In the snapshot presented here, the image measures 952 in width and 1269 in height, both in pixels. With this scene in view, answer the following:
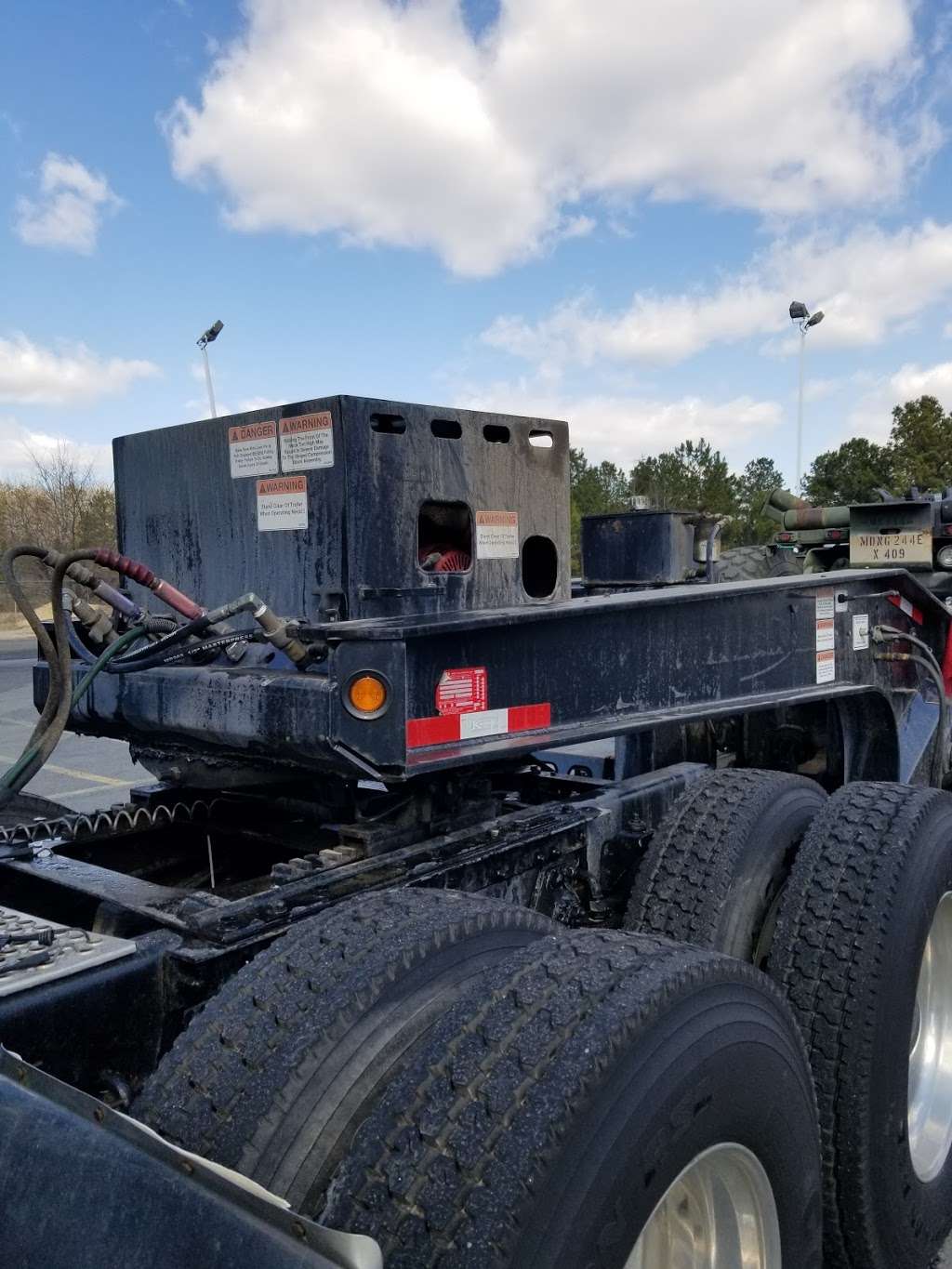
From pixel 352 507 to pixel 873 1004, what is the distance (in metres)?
1.76

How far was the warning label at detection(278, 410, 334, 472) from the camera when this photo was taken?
2721 mm

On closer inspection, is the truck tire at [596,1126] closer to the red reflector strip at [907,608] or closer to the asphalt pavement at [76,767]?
the red reflector strip at [907,608]

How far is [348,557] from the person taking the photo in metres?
2.72

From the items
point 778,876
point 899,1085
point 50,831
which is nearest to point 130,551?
point 50,831

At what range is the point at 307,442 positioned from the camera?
109 inches

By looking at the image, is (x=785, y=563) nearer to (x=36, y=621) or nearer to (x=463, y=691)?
(x=463, y=691)

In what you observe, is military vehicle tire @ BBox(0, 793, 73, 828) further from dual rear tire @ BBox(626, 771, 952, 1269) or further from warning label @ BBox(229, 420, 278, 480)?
dual rear tire @ BBox(626, 771, 952, 1269)

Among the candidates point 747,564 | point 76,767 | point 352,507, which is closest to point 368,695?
point 352,507

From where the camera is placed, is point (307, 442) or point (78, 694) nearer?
point (78, 694)

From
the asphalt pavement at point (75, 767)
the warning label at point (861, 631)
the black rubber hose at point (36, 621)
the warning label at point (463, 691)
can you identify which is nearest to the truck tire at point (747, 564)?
the warning label at point (861, 631)

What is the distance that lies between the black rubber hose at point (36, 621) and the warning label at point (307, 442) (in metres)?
0.65

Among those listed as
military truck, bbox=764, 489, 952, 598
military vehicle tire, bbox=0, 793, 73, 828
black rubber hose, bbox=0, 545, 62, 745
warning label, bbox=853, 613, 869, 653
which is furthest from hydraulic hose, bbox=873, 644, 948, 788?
military vehicle tire, bbox=0, 793, 73, 828

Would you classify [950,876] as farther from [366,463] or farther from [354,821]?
[366,463]

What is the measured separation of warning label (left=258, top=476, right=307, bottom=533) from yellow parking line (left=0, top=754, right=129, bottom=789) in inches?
252
